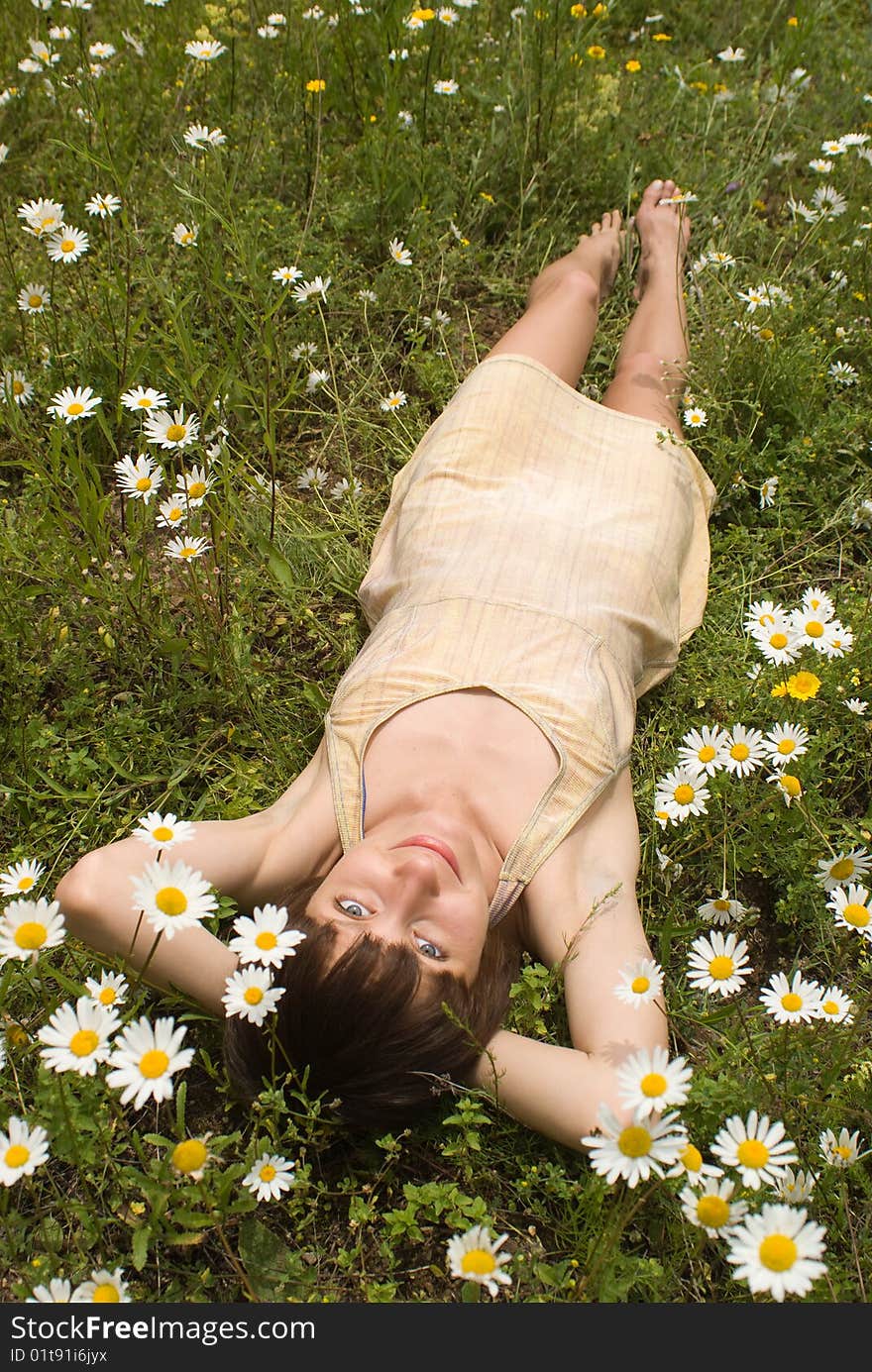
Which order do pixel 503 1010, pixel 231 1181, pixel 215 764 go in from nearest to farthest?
pixel 231 1181, pixel 503 1010, pixel 215 764

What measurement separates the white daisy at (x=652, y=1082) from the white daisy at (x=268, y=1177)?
69cm

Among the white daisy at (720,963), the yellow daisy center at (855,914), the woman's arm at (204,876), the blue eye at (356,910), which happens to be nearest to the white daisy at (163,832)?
the woman's arm at (204,876)

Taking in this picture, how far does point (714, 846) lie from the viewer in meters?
2.71

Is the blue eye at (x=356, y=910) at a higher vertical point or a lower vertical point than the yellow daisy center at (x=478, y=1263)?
higher

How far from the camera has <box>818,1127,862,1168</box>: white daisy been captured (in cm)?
203

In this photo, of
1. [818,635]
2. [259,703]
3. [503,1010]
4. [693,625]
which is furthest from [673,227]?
[503,1010]

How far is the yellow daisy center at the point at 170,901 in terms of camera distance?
181cm

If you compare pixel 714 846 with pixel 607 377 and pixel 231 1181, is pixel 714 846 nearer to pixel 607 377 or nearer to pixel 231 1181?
pixel 231 1181

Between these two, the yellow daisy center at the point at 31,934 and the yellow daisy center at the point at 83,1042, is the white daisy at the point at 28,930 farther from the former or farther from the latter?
the yellow daisy center at the point at 83,1042

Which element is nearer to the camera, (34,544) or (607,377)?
(34,544)

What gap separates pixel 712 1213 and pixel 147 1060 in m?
0.96

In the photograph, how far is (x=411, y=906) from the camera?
2129 mm

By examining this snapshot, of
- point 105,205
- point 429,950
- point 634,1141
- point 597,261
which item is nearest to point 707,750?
point 429,950

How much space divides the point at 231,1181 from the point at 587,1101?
67 centimetres
